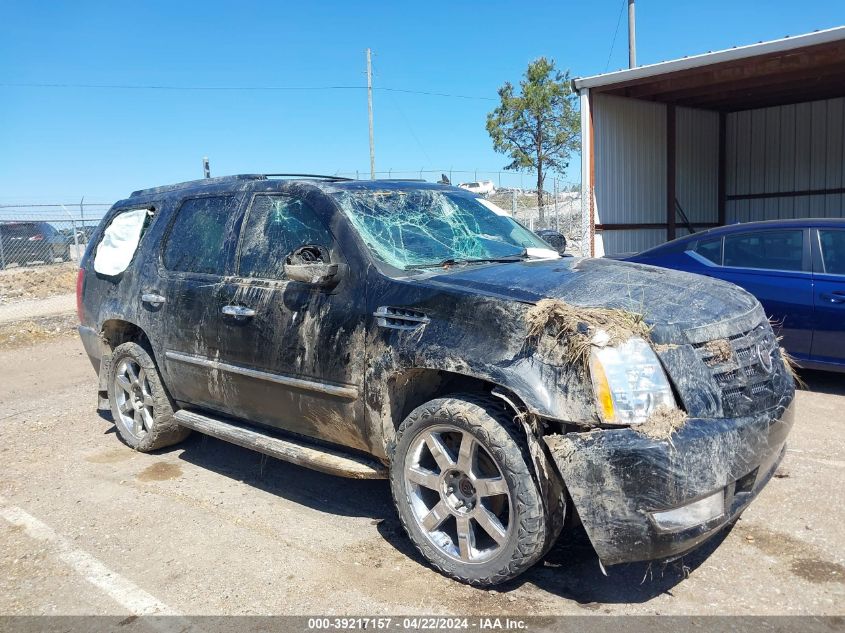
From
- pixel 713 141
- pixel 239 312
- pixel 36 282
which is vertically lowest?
pixel 36 282

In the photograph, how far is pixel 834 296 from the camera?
19.6ft

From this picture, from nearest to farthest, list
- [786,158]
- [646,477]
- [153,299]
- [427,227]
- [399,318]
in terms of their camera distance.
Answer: [646,477] < [399,318] < [427,227] < [153,299] < [786,158]

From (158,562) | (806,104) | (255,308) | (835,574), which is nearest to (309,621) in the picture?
(158,562)

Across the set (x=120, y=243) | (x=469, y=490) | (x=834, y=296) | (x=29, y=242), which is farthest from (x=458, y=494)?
(x=29, y=242)

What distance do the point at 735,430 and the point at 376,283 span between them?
71.5 inches

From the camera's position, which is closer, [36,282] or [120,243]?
[120,243]

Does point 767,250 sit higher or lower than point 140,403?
higher

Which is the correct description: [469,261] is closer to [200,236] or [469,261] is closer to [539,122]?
[200,236]

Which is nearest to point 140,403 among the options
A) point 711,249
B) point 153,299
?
point 153,299

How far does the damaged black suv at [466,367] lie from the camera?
9.23ft

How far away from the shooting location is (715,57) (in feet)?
35.0

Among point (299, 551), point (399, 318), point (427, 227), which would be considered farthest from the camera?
point (427, 227)

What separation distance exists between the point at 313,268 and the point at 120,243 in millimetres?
2645

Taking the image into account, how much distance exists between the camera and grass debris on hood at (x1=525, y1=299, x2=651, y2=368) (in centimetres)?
286
